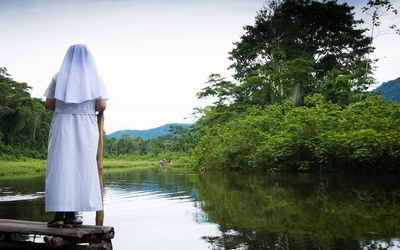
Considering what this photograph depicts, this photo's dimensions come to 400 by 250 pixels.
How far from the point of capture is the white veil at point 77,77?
3299mm

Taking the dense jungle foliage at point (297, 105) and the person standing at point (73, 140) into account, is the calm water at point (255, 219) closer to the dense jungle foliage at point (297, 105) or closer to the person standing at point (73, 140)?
the person standing at point (73, 140)

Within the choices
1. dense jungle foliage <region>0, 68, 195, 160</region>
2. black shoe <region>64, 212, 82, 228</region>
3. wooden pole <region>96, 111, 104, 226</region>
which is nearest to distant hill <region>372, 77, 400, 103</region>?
dense jungle foliage <region>0, 68, 195, 160</region>

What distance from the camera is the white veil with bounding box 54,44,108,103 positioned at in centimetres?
330

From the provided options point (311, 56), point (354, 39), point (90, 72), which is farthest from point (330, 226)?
point (354, 39)

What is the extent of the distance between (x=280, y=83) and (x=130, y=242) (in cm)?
2061

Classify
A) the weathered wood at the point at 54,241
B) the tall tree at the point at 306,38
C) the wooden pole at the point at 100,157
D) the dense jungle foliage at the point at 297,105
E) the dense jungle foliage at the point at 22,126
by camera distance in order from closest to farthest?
the weathered wood at the point at 54,241
the wooden pole at the point at 100,157
the dense jungle foliage at the point at 297,105
the tall tree at the point at 306,38
the dense jungle foliage at the point at 22,126

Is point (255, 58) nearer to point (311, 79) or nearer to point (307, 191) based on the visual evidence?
point (311, 79)

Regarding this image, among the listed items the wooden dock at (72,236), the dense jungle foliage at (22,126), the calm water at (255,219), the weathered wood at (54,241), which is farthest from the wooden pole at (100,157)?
the dense jungle foliage at (22,126)

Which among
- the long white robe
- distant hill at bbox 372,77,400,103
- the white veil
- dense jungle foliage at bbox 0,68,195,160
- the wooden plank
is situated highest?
distant hill at bbox 372,77,400,103

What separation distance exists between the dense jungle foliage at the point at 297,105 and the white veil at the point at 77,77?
17.9ft

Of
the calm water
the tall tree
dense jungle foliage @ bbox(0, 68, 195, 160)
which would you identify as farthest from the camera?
dense jungle foliage @ bbox(0, 68, 195, 160)

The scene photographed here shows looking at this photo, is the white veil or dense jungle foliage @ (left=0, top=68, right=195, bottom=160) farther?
dense jungle foliage @ (left=0, top=68, right=195, bottom=160)

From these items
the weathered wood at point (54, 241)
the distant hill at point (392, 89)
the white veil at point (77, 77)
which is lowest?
the weathered wood at point (54, 241)

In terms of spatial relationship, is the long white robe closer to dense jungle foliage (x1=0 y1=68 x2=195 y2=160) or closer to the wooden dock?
the wooden dock
